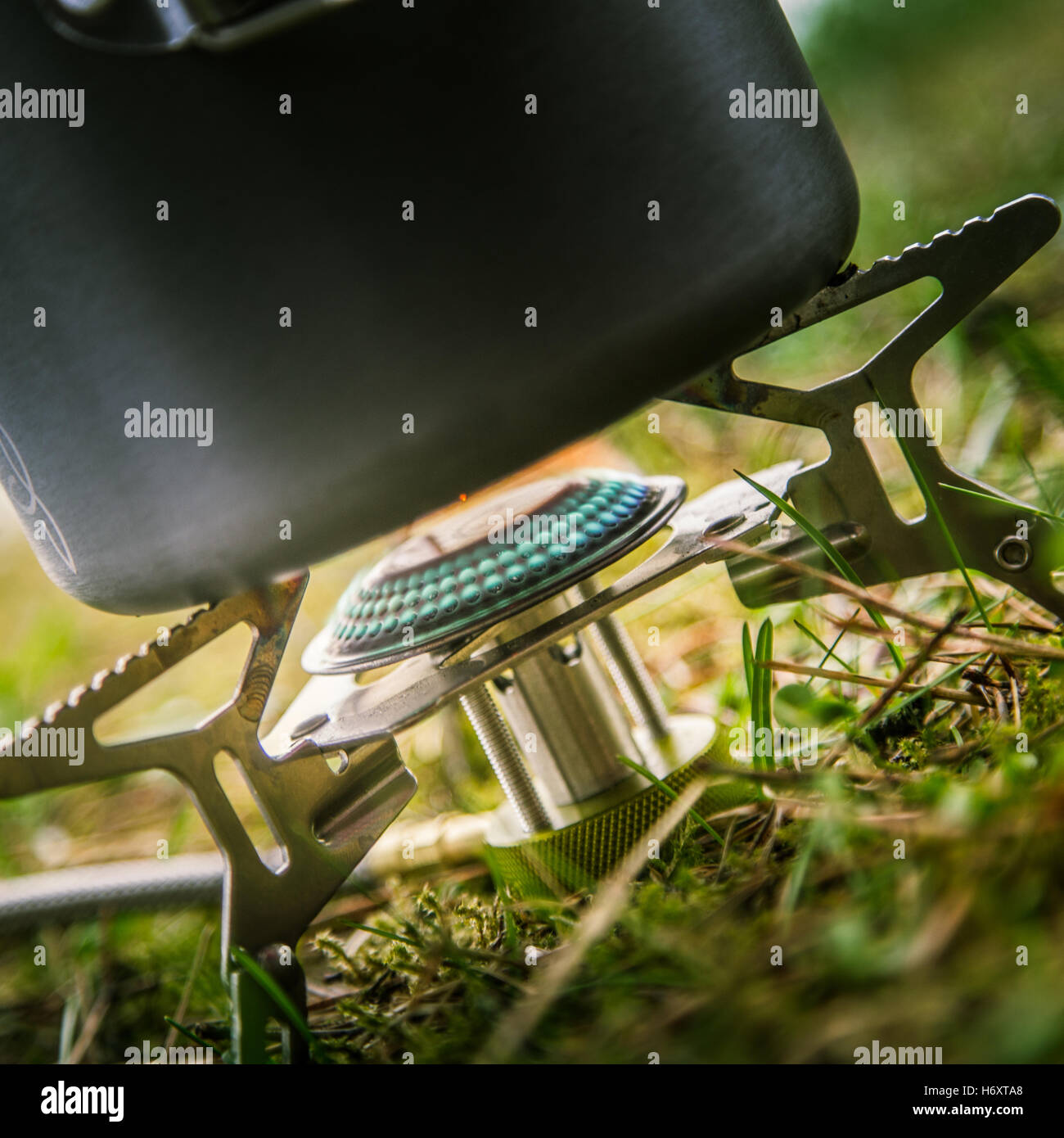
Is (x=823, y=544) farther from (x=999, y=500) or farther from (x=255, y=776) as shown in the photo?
(x=255, y=776)

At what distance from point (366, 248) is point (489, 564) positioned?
0.28 m

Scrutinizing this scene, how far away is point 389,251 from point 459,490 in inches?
5.5

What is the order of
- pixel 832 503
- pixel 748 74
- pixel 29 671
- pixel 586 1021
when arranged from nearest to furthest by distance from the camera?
pixel 586 1021
pixel 748 74
pixel 832 503
pixel 29 671

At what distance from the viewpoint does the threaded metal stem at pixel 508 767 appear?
82cm

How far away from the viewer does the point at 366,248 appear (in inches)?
21.1

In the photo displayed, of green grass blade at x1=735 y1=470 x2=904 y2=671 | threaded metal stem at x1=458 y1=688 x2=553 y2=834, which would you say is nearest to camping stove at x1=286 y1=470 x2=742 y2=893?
threaded metal stem at x1=458 y1=688 x2=553 y2=834

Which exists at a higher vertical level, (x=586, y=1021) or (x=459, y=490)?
(x=459, y=490)

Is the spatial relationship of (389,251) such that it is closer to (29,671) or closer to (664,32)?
(664,32)

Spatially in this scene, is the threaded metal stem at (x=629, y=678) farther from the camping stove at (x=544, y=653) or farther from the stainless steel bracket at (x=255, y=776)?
the stainless steel bracket at (x=255, y=776)

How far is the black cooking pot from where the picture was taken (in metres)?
0.53

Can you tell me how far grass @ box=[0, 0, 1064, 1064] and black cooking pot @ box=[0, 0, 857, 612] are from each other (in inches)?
9.8

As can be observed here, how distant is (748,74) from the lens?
1.95 ft

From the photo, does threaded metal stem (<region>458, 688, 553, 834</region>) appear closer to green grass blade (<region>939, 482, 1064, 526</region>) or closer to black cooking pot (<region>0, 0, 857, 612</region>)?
black cooking pot (<region>0, 0, 857, 612</region>)

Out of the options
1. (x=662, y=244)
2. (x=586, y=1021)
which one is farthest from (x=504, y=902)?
(x=662, y=244)
